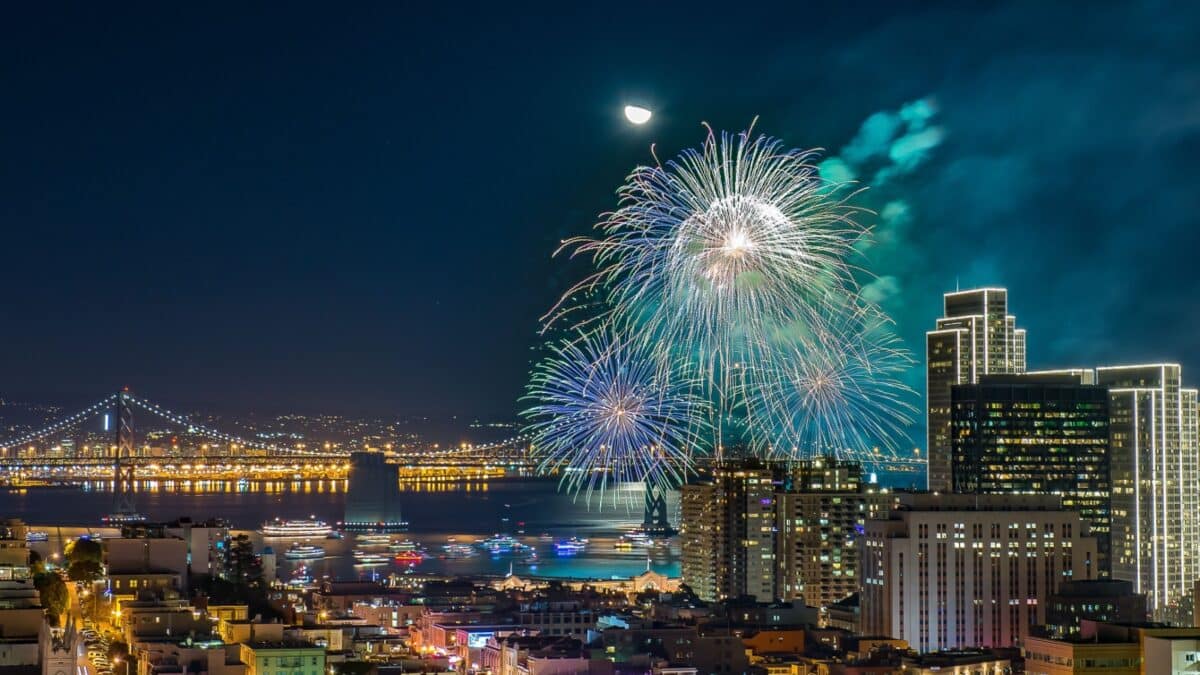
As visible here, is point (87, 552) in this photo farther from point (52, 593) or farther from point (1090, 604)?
point (1090, 604)

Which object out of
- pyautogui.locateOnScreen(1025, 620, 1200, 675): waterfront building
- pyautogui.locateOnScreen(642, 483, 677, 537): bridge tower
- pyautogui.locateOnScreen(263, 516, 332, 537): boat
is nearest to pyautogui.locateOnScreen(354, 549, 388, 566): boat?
pyautogui.locateOnScreen(263, 516, 332, 537): boat

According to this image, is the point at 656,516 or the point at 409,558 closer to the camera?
the point at 409,558

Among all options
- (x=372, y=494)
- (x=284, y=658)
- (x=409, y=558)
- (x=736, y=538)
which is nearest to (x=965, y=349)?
(x=736, y=538)

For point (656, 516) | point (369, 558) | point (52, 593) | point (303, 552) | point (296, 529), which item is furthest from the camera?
point (656, 516)

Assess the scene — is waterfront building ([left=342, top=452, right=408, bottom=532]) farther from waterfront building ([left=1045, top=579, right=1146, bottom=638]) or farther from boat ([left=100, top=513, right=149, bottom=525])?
waterfront building ([left=1045, top=579, right=1146, bottom=638])

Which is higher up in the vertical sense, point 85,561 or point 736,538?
point 85,561

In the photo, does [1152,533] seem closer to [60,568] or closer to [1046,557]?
[1046,557]

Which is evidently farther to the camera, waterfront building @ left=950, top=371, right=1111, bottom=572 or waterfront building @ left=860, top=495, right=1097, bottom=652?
waterfront building @ left=950, top=371, right=1111, bottom=572
